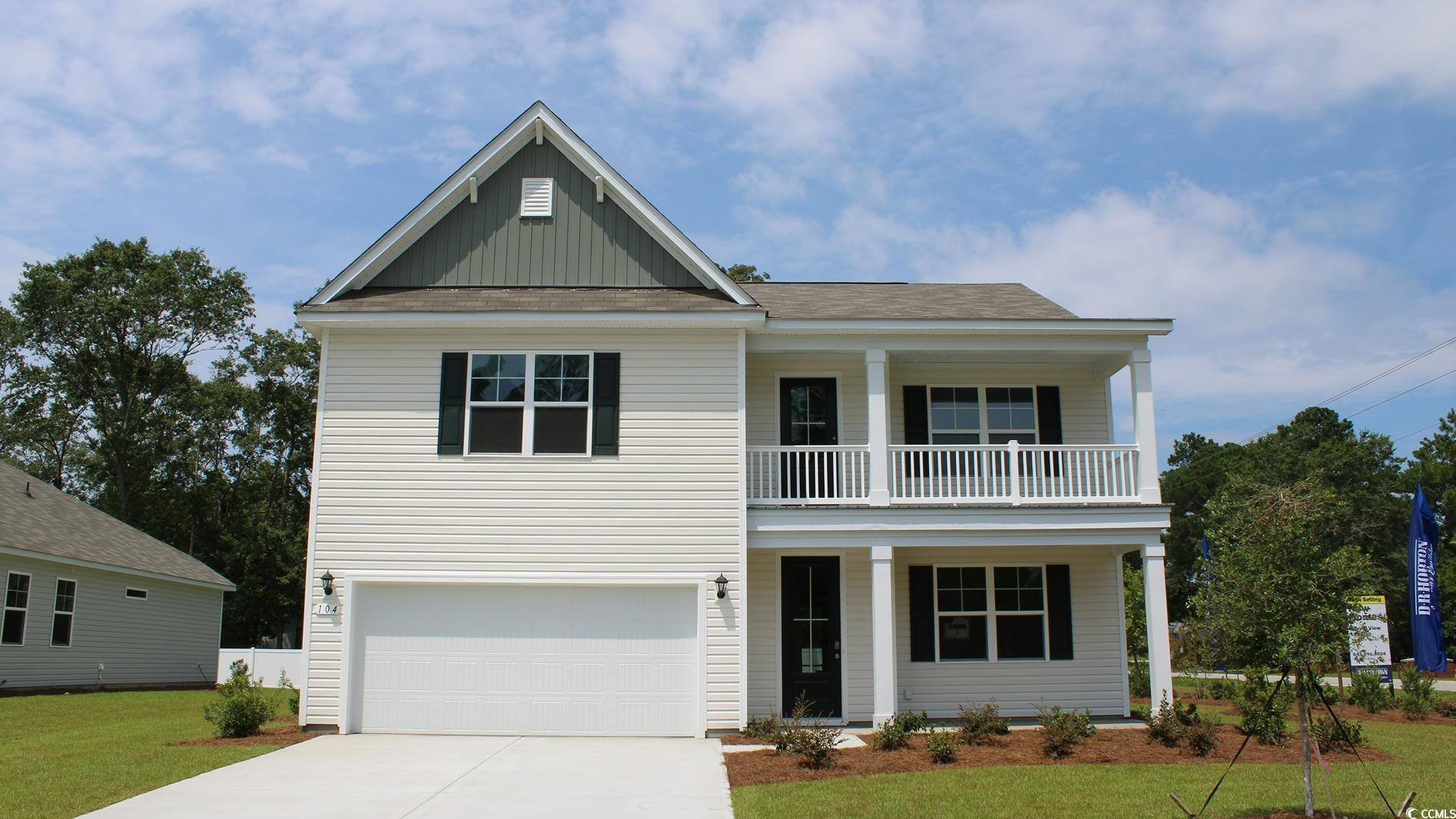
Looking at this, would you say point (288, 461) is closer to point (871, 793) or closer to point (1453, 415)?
point (871, 793)

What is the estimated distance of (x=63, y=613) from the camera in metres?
23.0

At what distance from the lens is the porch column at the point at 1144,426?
1487 cm

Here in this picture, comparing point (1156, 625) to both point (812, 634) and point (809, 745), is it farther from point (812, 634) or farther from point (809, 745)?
point (809, 745)

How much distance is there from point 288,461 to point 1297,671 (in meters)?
43.8

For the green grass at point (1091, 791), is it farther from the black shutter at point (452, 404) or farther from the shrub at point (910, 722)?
the black shutter at point (452, 404)

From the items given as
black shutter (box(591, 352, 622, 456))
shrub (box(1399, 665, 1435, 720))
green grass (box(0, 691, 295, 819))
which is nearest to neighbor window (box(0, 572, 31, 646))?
green grass (box(0, 691, 295, 819))

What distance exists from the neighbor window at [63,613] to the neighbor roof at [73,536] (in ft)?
2.51

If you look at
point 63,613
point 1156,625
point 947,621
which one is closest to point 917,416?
point 947,621

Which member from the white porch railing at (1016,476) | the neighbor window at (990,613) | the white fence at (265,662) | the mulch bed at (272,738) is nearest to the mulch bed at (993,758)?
the neighbor window at (990,613)

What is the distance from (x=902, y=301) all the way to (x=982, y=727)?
23.5 ft

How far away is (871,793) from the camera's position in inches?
384

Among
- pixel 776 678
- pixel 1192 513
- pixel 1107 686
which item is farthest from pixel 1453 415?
pixel 776 678

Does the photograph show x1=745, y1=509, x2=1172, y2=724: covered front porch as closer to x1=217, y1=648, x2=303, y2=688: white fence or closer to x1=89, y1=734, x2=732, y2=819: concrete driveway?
x1=89, y1=734, x2=732, y2=819: concrete driveway

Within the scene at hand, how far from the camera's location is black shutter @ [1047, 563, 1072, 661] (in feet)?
52.3
